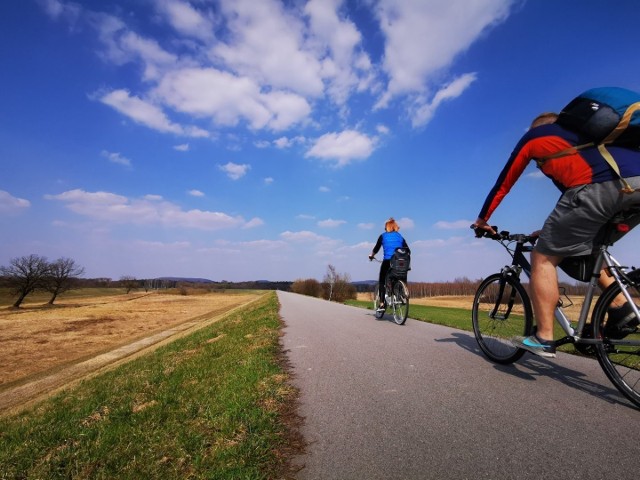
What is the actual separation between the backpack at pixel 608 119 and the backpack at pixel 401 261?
5.36 m

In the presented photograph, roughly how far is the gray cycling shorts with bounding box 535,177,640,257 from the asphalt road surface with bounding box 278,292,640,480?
1184mm

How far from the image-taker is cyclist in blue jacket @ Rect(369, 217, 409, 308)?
8.30 meters

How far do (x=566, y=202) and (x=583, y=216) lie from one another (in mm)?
163

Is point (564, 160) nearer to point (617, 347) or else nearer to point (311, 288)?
point (617, 347)

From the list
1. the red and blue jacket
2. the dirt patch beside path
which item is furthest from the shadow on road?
the dirt patch beside path

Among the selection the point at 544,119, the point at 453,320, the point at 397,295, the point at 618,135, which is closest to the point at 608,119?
the point at 618,135

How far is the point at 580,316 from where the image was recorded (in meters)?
2.86

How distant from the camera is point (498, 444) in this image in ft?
6.61

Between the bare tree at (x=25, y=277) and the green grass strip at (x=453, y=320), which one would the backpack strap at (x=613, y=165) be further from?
the bare tree at (x=25, y=277)

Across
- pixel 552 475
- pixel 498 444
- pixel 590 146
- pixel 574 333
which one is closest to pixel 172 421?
pixel 498 444

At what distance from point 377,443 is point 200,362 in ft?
14.3

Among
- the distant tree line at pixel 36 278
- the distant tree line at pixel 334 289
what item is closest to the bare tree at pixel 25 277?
the distant tree line at pixel 36 278

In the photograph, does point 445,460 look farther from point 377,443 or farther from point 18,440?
point 18,440

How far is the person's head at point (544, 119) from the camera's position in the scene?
9.86ft
